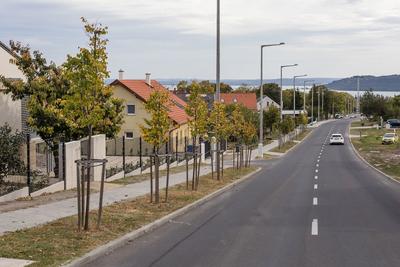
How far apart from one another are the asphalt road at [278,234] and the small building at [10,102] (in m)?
9.62

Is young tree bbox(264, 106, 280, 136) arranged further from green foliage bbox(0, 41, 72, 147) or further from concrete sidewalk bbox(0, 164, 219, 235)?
concrete sidewalk bbox(0, 164, 219, 235)

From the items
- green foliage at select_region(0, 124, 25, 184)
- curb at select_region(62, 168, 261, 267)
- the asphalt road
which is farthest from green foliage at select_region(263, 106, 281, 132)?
green foliage at select_region(0, 124, 25, 184)

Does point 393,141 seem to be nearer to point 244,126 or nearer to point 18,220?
point 244,126

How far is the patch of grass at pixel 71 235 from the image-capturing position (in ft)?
30.7

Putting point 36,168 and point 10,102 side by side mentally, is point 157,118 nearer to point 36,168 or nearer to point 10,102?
point 36,168

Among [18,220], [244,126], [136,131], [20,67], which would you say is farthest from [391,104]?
[18,220]

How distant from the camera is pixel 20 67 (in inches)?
984

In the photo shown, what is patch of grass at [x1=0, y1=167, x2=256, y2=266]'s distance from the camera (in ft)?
30.7

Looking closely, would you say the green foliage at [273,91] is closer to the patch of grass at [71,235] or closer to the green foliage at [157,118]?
the green foliage at [157,118]

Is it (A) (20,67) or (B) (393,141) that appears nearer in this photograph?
(A) (20,67)

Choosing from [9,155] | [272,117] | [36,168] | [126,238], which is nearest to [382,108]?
[272,117]

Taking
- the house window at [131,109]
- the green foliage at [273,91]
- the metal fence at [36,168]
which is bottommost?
the metal fence at [36,168]

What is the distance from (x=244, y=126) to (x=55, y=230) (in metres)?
24.7

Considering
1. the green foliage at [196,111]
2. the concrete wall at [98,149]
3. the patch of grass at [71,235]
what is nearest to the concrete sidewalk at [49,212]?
the patch of grass at [71,235]
